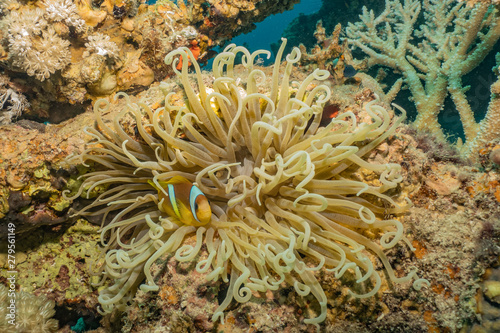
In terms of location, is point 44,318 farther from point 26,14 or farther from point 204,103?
point 26,14

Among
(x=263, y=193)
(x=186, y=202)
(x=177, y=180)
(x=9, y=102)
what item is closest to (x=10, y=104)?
(x=9, y=102)

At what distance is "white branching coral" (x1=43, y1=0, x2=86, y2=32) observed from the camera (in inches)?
113

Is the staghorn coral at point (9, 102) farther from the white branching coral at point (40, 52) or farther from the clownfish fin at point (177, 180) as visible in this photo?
the clownfish fin at point (177, 180)

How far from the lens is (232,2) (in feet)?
12.6

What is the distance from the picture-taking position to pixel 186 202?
1749 mm

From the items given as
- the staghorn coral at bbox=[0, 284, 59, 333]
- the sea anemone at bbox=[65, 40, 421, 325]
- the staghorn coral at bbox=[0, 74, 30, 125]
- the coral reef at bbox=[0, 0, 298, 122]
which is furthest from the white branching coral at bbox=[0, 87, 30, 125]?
the staghorn coral at bbox=[0, 284, 59, 333]

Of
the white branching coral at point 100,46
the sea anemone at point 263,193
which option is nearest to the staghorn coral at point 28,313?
the sea anemone at point 263,193

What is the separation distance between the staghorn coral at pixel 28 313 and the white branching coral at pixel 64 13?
2538mm

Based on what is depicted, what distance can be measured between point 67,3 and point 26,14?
394 mm

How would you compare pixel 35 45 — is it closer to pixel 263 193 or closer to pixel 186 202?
pixel 186 202

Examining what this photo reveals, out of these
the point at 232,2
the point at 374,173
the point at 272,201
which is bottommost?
the point at 272,201

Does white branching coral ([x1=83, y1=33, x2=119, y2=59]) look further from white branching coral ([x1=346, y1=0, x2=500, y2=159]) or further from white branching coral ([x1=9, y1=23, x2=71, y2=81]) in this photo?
white branching coral ([x1=346, y1=0, x2=500, y2=159])

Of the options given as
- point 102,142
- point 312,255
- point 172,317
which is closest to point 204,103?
point 102,142

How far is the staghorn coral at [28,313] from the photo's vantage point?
2.05 meters
